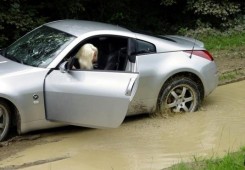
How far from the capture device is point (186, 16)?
15.3 meters

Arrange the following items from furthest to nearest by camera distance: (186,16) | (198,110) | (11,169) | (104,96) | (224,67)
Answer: (186,16), (224,67), (198,110), (104,96), (11,169)

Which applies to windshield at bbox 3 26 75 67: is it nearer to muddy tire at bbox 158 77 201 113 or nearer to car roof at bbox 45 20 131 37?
car roof at bbox 45 20 131 37

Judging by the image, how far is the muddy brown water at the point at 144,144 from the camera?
6102mm

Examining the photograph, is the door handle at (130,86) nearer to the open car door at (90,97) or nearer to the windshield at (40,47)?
the open car door at (90,97)

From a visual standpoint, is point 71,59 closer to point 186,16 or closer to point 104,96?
point 104,96

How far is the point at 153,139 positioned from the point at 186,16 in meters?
8.81

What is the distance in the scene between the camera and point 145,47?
765cm

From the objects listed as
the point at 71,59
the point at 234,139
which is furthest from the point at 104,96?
the point at 234,139

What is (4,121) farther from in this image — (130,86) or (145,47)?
(145,47)

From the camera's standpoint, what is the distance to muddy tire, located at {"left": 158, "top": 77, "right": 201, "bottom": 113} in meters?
7.80

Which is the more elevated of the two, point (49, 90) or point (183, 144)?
point (49, 90)

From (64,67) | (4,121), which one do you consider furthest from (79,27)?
(4,121)

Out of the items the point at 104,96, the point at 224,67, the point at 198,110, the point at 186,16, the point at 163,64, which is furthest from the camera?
the point at 186,16

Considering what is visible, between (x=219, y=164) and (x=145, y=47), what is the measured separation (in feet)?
9.34
